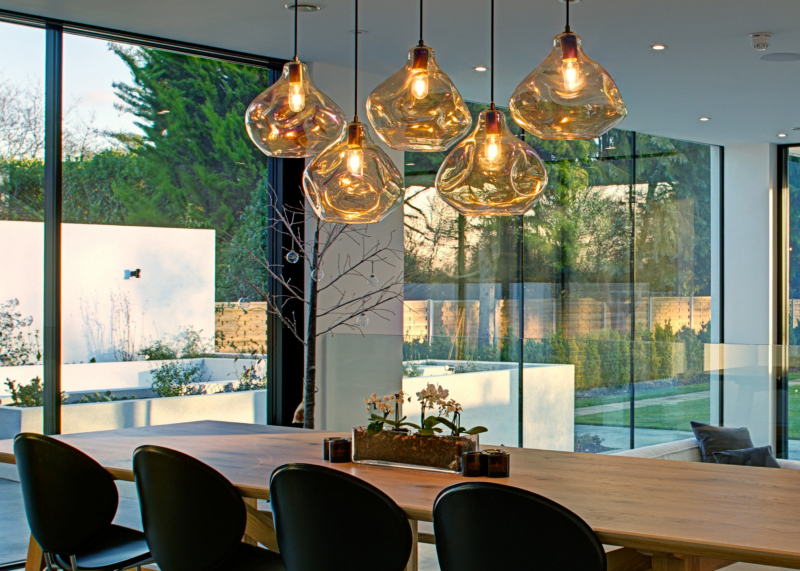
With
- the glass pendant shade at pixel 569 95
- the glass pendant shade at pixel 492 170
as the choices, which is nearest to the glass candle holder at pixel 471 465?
the glass pendant shade at pixel 492 170

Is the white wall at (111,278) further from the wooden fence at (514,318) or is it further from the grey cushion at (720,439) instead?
the grey cushion at (720,439)

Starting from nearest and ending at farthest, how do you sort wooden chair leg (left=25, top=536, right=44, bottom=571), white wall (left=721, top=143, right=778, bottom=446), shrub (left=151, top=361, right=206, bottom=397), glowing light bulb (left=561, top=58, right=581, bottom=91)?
glowing light bulb (left=561, top=58, right=581, bottom=91) → wooden chair leg (left=25, top=536, right=44, bottom=571) → shrub (left=151, top=361, right=206, bottom=397) → white wall (left=721, top=143, right=778, bottom=446)

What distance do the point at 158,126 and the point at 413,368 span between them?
2.40 meters

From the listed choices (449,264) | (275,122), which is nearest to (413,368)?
(449,264)

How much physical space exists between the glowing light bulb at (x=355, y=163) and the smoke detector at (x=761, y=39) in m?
2.91

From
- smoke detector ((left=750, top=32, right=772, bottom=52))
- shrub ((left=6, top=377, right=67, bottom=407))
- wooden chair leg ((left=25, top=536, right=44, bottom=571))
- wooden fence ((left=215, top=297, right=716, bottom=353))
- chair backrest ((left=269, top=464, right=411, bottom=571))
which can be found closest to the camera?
chair backrest ((left=269, top=464, right=411, bottom=571))

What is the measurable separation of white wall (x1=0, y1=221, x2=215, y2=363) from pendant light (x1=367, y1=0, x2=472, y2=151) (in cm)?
254

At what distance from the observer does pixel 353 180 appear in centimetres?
272

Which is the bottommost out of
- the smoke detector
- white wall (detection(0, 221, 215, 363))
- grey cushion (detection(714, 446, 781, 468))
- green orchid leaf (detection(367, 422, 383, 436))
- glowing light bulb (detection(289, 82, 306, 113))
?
grey cushion (detection(714, 446, 781, 468))

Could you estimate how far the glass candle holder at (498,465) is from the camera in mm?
2473

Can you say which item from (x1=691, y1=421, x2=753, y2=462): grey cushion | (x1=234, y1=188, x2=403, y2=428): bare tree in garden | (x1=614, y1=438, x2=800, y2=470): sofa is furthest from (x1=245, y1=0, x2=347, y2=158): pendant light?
(x1=691, y1=421, x2=753, y2=462): grey cushion

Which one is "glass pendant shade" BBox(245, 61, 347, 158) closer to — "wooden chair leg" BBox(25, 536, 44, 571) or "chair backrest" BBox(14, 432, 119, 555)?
"chair backrest" BBox(14, 432, 119, 555)

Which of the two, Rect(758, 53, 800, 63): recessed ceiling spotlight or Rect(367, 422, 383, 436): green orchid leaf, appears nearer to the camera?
Rect(367, 422, 383, 436): green orchid leaf

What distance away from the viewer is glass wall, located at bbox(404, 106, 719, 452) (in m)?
6.21
